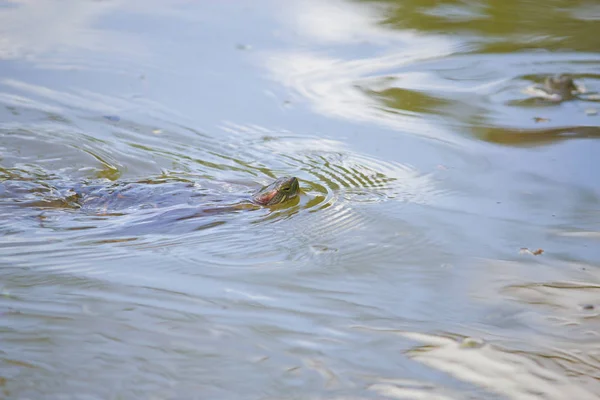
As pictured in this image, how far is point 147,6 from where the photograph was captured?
6.02m

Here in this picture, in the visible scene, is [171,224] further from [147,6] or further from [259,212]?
[147,6]

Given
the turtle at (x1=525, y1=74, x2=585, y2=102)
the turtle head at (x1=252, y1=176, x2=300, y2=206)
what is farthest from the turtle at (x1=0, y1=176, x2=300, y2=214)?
the turtle at (x1=525, y1=74, x2=585, y2=102)

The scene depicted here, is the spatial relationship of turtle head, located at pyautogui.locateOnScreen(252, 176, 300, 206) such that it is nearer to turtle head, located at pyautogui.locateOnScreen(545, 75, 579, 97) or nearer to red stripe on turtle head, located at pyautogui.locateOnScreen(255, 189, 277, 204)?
red stripe on turtle head, located at pyautogui.locateOnScreen(255, 189, 277, 204)

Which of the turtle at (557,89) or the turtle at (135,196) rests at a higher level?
the turtle at (557,89)

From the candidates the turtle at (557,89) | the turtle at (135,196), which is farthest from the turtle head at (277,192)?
the turtle at (557,89)

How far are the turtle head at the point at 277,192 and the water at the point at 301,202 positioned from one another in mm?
71

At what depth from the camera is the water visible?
7.23 feet

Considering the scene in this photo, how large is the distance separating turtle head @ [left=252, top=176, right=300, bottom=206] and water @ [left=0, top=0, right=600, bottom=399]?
0.07 m

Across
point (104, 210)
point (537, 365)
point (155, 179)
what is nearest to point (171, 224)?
point (104, 210)

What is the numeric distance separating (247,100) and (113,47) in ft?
4.41

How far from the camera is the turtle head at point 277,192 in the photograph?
3381 millimetres

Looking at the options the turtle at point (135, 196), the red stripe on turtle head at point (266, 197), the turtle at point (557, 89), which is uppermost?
the turtle at point (557, 89)

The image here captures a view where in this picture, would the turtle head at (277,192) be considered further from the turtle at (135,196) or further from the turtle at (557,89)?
the turtle at (557,89)

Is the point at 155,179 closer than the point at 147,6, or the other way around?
the point at 155,179
